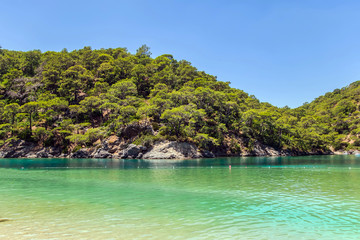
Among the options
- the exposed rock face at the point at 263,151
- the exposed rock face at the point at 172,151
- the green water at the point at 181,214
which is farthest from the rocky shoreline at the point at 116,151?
the green water at the point at 181,214

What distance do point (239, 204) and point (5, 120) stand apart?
310 ft

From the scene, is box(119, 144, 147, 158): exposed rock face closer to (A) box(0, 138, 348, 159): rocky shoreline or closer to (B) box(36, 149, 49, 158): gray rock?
(A) box(0, 138, 348, 159): rocky shoreline

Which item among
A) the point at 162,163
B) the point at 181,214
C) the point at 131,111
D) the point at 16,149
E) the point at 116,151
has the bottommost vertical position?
the point at 162,163

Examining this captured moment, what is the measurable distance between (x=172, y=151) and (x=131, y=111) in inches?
773

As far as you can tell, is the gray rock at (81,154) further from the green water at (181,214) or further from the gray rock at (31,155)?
the green water at (181,214)

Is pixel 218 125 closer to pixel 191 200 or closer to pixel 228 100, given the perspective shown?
pixel 228 100

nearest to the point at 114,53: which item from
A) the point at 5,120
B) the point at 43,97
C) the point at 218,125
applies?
the point at 43,97

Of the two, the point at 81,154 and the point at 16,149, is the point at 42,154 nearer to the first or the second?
the point at 16,149

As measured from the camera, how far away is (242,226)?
1172 cm

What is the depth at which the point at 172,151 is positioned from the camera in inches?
2805

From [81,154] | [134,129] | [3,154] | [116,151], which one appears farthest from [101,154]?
[3,154]

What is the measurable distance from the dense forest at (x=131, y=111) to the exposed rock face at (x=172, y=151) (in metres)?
2.45

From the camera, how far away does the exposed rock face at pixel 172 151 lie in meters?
70.4

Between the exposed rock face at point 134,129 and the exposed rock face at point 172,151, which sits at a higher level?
the exposed rock face at point 134,129
